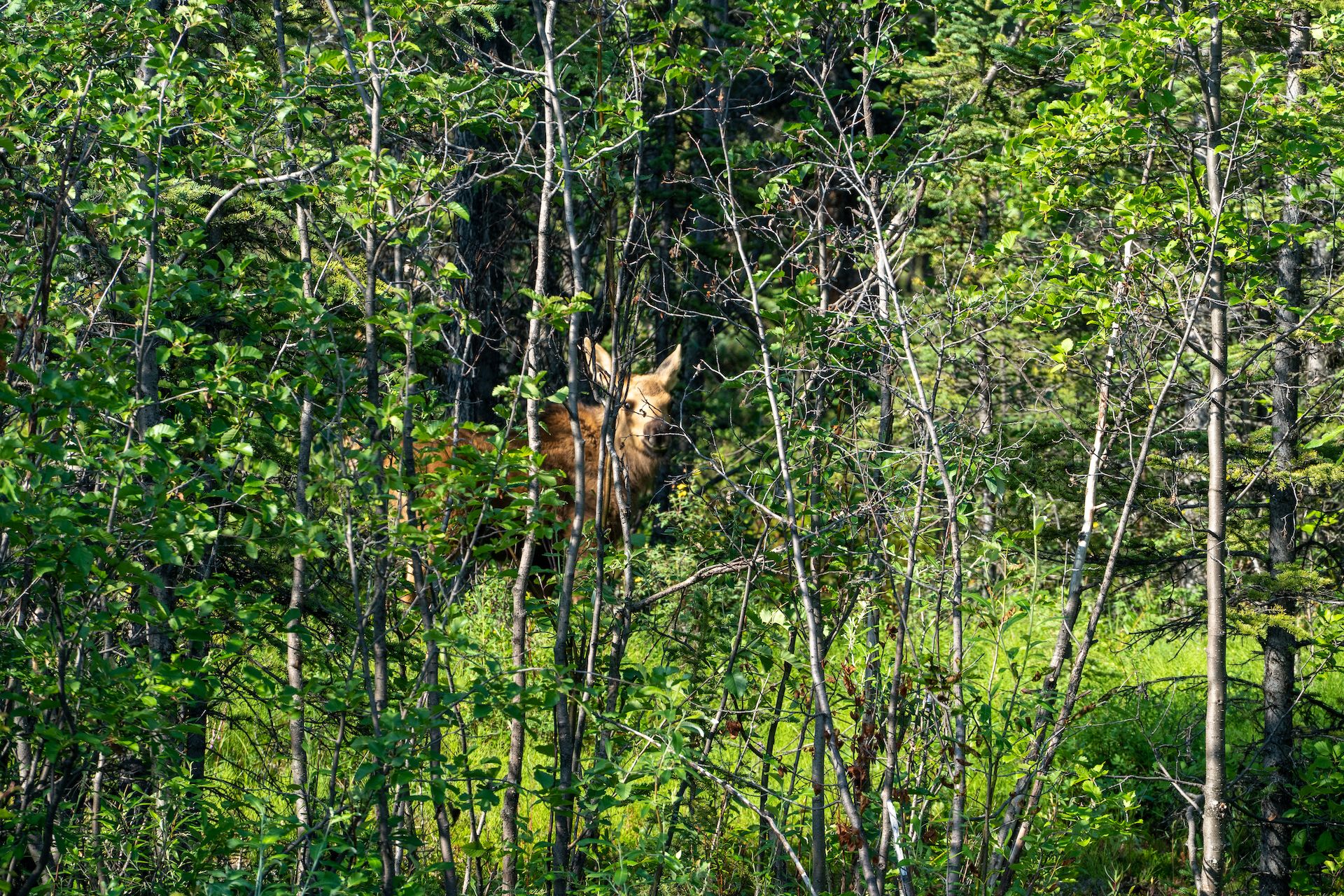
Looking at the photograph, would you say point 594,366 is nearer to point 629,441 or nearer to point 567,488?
point 567,488

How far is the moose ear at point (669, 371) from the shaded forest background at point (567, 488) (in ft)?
5.67

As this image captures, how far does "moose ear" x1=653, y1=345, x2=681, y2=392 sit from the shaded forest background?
5.67 ft

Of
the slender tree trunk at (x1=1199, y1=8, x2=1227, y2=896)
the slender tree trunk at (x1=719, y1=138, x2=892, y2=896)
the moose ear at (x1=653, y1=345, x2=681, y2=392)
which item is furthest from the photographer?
the moose ear at (x1=653, y1=345, x2=681, y2=392)

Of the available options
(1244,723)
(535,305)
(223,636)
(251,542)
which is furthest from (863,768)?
(1244,723)

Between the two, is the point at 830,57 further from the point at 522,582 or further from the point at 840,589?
the point at 522,582

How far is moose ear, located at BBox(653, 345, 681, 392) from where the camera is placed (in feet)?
29.3

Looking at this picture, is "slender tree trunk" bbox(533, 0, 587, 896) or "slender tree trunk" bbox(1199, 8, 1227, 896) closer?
"slender tree trunk" bbox(533, 0, 587, 896)

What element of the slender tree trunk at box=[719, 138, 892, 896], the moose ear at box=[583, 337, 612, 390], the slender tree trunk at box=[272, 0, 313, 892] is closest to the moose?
the moose ear at box=[583, 337, 612, 390]

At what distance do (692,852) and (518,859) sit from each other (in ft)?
3.34

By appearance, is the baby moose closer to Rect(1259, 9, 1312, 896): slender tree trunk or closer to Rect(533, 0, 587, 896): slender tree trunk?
Rect(533, 0, 587, 896): slender tree trunk

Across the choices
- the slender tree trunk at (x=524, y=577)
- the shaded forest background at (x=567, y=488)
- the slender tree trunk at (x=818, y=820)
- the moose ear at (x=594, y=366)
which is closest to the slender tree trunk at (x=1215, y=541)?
the shaded forest background at (x=567, y=488)

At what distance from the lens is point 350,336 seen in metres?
5.74

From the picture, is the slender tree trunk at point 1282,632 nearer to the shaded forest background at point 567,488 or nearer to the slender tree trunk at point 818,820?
the shaded forest background at point 567,488

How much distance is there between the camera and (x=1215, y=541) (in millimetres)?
4914
